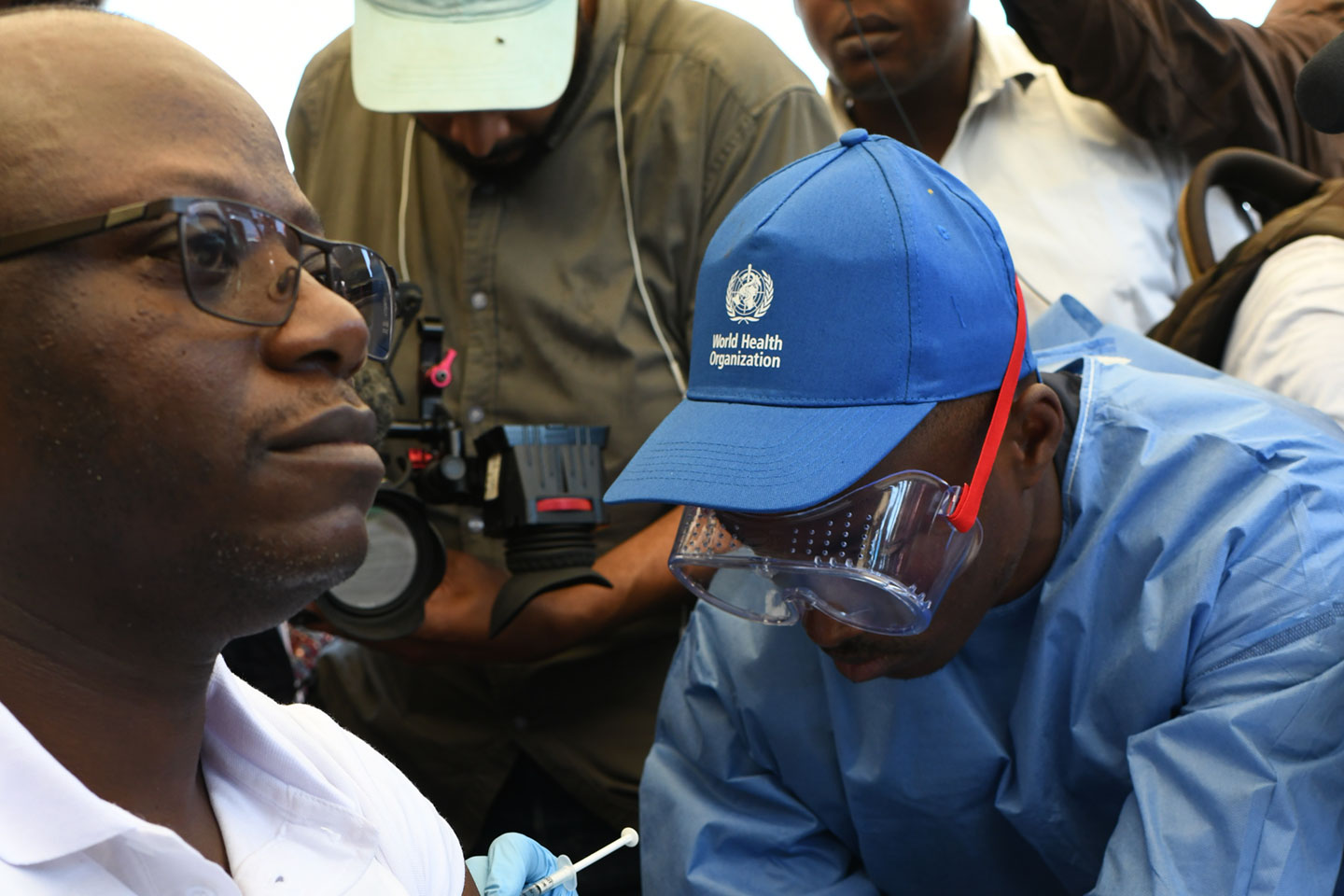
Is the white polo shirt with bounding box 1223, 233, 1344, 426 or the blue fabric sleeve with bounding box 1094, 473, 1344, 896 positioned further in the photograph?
the white polo shirt with bounding box 1223, 233, 1344, 426

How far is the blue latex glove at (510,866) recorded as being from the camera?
4.39 ft

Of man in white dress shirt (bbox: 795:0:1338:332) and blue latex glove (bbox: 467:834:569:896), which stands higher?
man in white dress shirt (bbox: 795:0:1338:332)

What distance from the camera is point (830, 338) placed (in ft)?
4.54

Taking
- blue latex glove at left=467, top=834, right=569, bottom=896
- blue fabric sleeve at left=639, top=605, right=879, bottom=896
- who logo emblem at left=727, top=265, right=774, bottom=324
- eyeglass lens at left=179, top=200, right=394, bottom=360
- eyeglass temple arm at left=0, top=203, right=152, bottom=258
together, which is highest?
eyeglass temple arm at left=0, top=203, right=152, bottom=258

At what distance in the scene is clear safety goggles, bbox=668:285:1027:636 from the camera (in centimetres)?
140

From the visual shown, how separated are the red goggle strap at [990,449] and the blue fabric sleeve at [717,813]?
0.43 meters

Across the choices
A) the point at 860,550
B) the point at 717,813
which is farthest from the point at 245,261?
the point at 717,813

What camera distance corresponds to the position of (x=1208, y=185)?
2.08m

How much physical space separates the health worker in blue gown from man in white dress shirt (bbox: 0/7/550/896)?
522mm

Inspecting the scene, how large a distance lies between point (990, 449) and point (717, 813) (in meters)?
0.58

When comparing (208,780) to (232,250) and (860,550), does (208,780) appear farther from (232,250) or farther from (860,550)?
(860,550)

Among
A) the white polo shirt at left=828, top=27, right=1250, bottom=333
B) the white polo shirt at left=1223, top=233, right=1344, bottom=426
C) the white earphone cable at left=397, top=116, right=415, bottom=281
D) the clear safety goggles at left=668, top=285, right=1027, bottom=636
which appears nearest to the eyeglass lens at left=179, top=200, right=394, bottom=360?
the clear safety goggles at left=668, top=285, right=1027, bottom=636

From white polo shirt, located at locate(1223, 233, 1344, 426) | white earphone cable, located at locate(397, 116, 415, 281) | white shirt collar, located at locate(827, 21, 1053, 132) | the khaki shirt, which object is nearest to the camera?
white polo shirt, located at locate(1223, 233, 1344, 426)

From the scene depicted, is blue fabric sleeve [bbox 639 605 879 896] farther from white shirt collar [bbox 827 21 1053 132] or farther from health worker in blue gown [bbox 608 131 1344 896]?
white shirt collar [bbox 827 21 1053 132]
